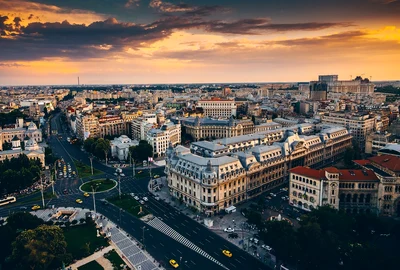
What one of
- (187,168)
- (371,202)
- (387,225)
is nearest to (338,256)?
(387,225)

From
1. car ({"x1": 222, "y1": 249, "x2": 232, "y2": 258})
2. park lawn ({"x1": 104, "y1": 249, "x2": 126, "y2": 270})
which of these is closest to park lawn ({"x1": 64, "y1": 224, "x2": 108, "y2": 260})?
park lawn ({"x1": 104, "y1": 249, "x2": 126, "y2": 270})

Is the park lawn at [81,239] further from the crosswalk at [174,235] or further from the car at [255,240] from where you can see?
the car at [255,240]

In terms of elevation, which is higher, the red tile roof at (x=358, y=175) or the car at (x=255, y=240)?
the red tile roof at (x=358, y=175)

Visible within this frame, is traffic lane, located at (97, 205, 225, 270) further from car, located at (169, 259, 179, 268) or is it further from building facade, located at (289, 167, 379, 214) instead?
building facade, located at (289, 167, 379, 214)

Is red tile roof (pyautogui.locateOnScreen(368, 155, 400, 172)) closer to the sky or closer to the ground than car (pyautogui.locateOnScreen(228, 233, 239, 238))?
closer to the sky

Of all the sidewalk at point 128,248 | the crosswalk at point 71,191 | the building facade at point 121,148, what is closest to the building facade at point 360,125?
the building facade at point 121,148

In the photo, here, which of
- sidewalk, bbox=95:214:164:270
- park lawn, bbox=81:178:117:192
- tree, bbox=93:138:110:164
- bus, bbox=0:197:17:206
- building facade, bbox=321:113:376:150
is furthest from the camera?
building facade, bbox=321:113:376:150
